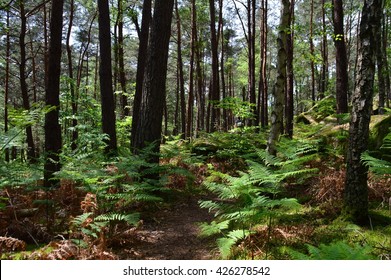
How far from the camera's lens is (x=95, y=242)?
12.6 ft

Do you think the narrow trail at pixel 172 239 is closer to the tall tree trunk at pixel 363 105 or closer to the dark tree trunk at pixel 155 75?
the dark tree trunk at pixel 155 75

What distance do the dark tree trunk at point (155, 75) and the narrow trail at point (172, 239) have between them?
144 cm

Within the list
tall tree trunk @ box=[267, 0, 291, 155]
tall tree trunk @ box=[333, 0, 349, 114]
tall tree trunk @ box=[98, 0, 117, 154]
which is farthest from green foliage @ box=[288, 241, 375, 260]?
tall tree trunk @ box=[333, 0, 349, 114]

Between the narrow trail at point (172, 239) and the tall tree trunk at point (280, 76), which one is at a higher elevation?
the tall tree trunk at point (280, 76)

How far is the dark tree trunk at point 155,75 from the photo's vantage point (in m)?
6.34

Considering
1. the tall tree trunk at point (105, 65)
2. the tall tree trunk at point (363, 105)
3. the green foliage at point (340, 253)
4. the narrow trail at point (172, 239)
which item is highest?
the tall tree trunk at point (105, 65)

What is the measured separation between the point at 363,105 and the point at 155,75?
409 centimetres

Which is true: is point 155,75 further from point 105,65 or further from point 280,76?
point 105,65

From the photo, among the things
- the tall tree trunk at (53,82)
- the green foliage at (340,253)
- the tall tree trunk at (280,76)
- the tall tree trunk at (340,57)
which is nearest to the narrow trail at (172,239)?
the green foliage at (340,253)

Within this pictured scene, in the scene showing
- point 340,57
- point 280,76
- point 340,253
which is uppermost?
point 340,57

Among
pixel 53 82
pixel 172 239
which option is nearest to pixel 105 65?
pixel 53 82

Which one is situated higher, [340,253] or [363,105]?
[363,105]

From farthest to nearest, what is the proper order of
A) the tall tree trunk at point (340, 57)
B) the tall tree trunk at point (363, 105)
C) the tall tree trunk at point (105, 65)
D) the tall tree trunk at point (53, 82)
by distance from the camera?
the tall tree trunk at point (105, 65) → the tall tree trunk at point (340, 57) → the tall tree trunk at point (53, 82) → the tall tree trunk at point (363, 105)

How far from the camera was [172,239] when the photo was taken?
4.47 metres
